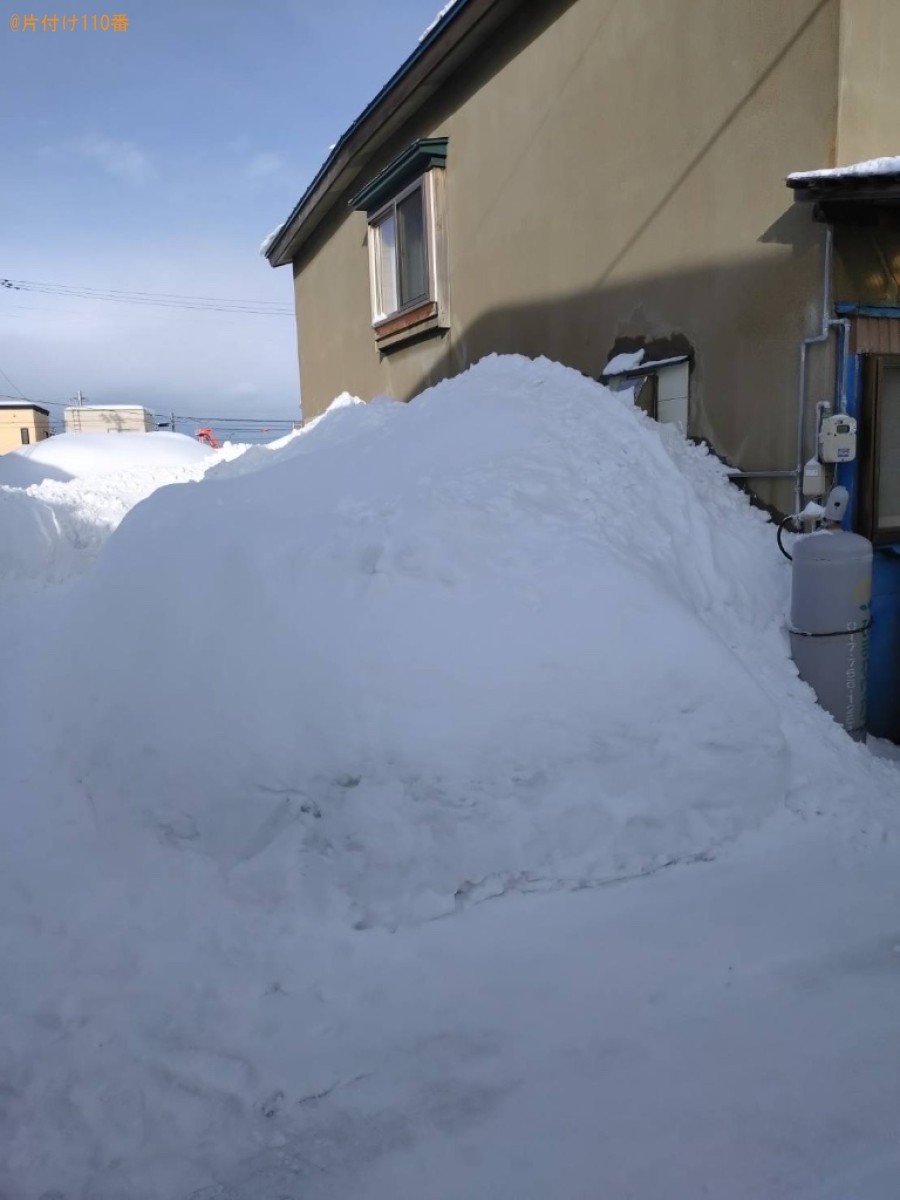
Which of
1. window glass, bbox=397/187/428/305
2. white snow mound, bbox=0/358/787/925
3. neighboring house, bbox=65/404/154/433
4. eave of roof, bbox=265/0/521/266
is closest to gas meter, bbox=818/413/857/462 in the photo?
white snow mound, bbox=0/358/787/925

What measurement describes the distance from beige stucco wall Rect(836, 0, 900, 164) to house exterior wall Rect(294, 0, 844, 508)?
0.07 meters

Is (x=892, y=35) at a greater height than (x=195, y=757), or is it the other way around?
(x=892, y=35)

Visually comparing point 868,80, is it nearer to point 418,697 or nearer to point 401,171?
point 418,697

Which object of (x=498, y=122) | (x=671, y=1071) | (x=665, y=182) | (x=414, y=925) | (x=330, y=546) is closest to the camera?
(x=671, y=1071)

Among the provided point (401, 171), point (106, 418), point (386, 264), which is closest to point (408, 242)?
point (386, 264)

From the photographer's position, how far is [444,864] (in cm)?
306

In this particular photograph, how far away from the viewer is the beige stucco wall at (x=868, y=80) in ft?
13.8

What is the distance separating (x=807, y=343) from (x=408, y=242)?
584 centimetres

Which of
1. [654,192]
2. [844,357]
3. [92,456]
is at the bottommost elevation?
[92,456]

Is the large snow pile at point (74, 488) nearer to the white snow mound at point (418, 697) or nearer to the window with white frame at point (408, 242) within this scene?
the window with white frame at point (408, 242)

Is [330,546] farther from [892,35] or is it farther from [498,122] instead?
[498,122]

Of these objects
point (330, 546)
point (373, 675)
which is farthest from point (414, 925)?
point (330, 546)

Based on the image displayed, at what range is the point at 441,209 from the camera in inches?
326

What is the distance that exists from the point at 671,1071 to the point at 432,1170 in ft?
2.41
